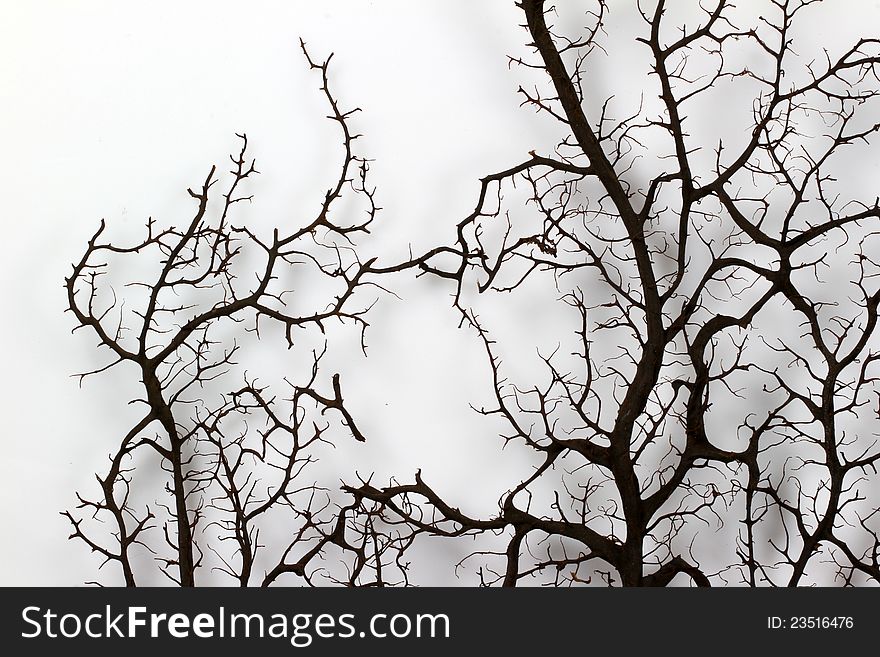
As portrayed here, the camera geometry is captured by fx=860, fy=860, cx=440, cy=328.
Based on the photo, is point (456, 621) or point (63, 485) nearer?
point (456, 621)

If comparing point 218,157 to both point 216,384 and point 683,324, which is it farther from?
point 683,324

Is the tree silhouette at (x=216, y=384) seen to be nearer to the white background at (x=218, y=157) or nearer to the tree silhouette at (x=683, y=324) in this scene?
the white background at (x=218, y=157)

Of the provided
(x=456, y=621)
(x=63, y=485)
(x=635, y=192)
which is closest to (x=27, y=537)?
(x=63, y=485)

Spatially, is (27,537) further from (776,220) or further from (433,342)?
(776,220)

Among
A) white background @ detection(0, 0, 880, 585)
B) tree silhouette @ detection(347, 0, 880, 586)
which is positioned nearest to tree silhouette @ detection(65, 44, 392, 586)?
white background @ detection(0, 0, 880, 585)

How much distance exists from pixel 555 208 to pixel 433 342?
0.25 m

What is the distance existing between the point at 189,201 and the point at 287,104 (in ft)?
0.65

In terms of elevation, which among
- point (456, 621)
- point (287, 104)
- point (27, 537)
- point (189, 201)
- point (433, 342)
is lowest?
point (456, 621)

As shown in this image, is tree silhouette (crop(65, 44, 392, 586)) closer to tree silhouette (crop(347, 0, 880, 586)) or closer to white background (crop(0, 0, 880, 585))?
white background (crop(0, 0, 880, 585))

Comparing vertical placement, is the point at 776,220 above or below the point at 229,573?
above

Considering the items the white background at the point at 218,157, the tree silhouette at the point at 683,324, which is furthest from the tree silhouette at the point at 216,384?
the tree silhouette at the point at 683,324

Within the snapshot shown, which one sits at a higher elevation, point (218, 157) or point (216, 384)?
point (218, 157)

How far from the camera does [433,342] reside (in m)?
1.21

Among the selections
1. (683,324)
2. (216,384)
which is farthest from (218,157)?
(683,324)
